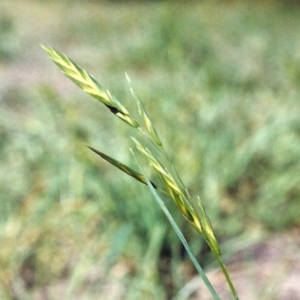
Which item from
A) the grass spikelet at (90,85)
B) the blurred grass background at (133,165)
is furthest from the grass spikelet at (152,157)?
the blurred grass background at (133,165)

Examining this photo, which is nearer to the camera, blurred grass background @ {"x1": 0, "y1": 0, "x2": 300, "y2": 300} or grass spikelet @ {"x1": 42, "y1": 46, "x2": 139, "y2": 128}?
grass spikelet @ {"x1": 42, "y1": 46, "x2": 139, "y2": 128}

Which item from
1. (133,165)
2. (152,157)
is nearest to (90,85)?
(152,157)

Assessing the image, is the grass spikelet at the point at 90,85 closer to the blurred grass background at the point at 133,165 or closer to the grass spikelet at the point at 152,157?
the grass spikelet at the point at 152,157

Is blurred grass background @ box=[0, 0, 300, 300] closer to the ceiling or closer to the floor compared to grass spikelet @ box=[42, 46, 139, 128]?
closer to the ceiling

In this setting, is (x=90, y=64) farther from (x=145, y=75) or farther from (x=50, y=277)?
(x=50, y=277)

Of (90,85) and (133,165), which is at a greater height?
(133,165)

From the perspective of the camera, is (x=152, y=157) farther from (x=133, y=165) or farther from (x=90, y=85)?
(x=133, y=165)

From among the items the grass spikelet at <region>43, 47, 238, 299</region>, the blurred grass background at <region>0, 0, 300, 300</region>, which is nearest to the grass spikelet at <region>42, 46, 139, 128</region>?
the grass spikelet at <region>43, 47, 238, 299</region>

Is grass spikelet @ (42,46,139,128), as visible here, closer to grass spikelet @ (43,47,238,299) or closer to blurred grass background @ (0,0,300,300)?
grass spikelet @ (43,47,238,299)

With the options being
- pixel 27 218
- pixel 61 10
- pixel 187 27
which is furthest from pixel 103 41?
pixel 27 218
